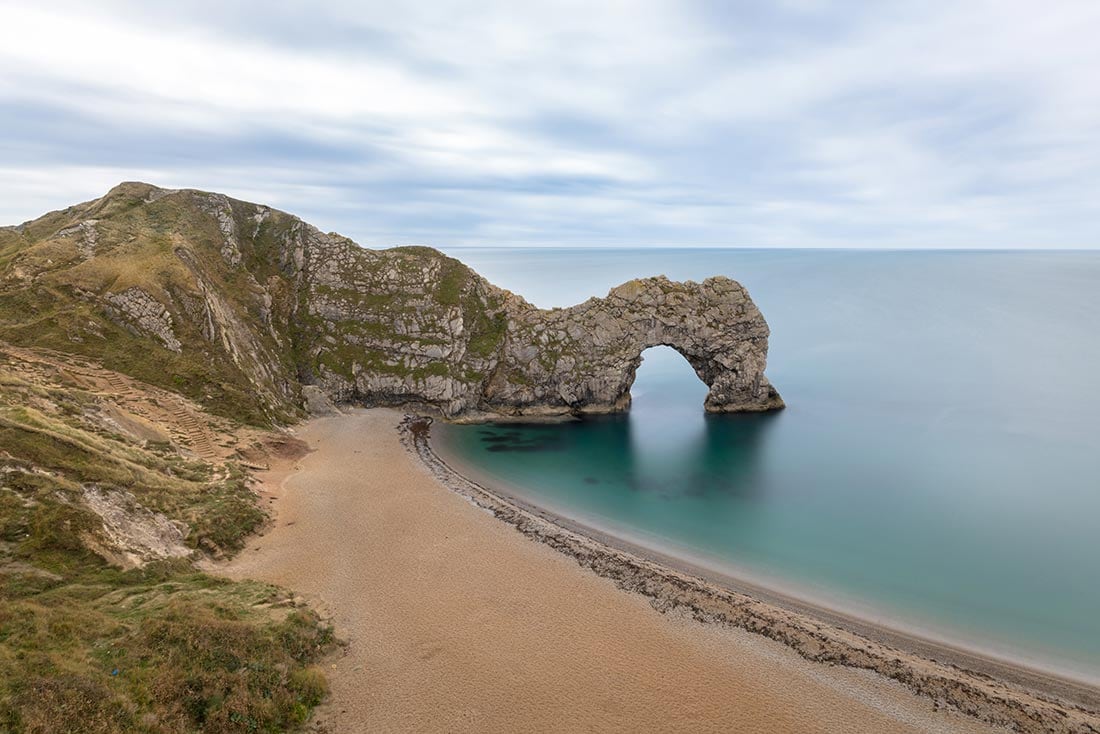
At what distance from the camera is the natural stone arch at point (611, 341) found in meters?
74.3

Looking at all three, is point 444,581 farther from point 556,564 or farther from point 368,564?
point 556,564

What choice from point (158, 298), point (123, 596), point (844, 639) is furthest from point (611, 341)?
point (123, 596)

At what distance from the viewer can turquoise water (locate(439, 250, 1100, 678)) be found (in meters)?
33.7

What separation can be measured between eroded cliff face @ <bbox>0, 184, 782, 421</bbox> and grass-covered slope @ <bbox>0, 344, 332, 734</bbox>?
94.7ft

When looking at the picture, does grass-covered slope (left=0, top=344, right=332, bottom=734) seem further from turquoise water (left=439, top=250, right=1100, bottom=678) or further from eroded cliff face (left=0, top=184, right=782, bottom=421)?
eroded cliff face (left=0, top=184, right=782, bottom=421)

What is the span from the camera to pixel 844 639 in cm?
2827

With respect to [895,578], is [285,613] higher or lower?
lower

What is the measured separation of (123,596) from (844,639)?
119ft

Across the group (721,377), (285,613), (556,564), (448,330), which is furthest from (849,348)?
(285,613)

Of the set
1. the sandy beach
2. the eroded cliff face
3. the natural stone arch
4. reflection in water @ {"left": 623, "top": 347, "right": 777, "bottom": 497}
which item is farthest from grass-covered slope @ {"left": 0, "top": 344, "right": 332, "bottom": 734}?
the natural stone arch

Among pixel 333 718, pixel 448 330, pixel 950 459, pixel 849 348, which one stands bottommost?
pixel 333 718

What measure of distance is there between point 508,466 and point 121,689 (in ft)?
135

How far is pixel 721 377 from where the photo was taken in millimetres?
78312

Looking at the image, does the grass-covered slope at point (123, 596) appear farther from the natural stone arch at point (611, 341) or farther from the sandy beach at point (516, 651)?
the natural stone arch at point (611, 341)
